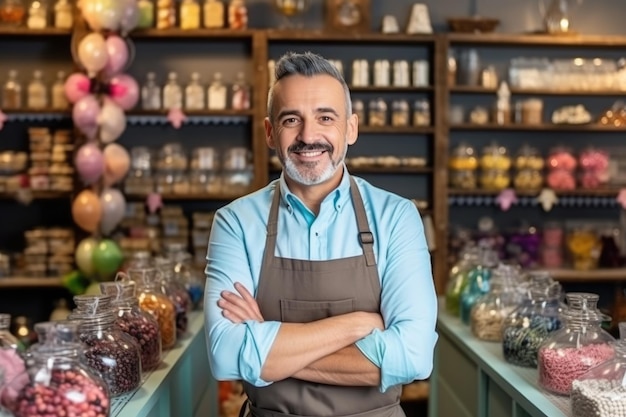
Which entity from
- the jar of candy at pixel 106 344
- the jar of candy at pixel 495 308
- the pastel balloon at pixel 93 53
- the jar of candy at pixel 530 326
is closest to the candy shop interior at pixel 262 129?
the pastel balloon at pixel 93 53

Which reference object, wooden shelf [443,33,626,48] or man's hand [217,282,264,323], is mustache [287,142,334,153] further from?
wooden shelf [443,33,626,48]

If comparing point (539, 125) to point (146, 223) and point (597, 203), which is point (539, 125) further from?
point (146, 223)

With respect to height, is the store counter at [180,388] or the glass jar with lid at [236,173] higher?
the glass jar with lid at [236,173]

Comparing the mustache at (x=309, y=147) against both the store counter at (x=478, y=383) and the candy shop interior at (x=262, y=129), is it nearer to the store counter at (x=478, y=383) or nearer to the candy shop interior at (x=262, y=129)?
the store counter at (x=478, y=383)

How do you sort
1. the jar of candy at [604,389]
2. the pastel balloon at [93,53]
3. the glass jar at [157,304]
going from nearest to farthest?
the jar of candy at [604,389]
the glass jar at [157,304]
the pastel balloon at [93,53]

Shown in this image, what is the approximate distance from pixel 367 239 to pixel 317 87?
37 cm

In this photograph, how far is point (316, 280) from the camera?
1.84m

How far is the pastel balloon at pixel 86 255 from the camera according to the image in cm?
435

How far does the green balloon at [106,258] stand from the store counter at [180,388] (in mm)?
1168

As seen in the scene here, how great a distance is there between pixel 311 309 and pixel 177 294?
1037 mm

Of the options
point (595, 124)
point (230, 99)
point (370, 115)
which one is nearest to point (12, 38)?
point (230, 99)

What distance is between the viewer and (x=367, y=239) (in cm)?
187

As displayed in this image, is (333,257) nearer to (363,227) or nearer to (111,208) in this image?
(363,227)

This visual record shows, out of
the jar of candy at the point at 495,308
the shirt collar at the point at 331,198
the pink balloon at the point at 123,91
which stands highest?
the pink balloon at the point at 123,91
